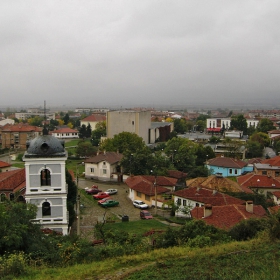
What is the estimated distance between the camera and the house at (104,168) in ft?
115

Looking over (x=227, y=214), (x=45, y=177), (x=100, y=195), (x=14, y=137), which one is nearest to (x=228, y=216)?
(x=227, y=214)

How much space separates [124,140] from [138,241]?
29359 mm

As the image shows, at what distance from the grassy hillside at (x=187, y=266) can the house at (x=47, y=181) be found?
6458mm

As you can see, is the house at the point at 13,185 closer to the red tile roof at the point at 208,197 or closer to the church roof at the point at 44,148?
the church roof at the point at 44,148

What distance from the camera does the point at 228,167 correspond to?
118ft

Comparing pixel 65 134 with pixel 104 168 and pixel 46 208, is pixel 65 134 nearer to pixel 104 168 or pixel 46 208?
pixel 104 168

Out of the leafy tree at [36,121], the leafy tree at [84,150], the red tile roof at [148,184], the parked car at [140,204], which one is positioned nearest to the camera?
the parked car at [140,204]

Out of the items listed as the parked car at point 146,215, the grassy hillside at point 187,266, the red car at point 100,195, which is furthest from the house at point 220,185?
the grassy hillside at point 187,266

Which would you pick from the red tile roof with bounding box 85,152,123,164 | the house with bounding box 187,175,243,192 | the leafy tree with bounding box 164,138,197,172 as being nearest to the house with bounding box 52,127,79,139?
the red tile roof with bounding box 85,152,123,164

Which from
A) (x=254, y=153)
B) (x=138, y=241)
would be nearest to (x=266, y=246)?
(x=138, y=241)

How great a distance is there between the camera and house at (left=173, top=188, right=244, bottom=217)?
2145 centimetres

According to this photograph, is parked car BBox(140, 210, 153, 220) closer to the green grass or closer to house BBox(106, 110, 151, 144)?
the green grass

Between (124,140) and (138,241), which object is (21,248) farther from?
(124,140)

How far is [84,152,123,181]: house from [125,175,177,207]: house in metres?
6.27
